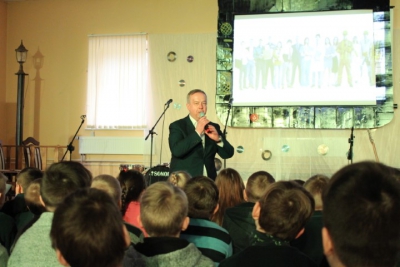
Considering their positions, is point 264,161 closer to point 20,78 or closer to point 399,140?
point 399,140

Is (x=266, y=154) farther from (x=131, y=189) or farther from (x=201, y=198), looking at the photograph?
(x=201, y=198)

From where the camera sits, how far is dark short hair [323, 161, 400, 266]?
38.0 inches

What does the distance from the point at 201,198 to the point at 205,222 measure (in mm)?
139

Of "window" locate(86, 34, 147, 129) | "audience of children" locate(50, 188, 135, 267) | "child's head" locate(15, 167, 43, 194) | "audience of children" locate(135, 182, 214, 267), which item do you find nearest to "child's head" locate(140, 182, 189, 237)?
"audience of children" locate(135, 182, 214, 267)

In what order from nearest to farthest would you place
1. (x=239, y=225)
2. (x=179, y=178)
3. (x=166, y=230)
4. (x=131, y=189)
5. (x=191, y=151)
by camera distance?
(x=166, y=230)
(x=239, y=225)
(x=131, y=189)
(x=179, y=178)
(x=191, y=151)

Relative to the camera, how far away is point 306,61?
26.2ft

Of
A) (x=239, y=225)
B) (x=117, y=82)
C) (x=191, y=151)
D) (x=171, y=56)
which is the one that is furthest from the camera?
(x=117, y=82)

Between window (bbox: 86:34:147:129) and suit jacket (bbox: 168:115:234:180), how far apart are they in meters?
4.73

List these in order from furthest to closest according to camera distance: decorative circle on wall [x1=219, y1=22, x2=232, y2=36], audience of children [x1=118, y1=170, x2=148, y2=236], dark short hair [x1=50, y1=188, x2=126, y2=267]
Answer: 1. decorative circle on wall [x1=219, y1=22, x2=232, y2=36]
2. audience of children [x1=118, y1=170, x2=148, y2=236]
3. dark short hair [x1=50, y1=188, x2=126, y2=267]

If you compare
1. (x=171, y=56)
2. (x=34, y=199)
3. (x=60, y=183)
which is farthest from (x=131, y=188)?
(x=171, y=56)

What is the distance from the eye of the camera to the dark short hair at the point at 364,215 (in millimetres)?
966

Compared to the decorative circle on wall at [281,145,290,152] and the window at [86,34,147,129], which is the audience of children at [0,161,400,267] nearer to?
the decorative circle on wall at [281,145,290,152]

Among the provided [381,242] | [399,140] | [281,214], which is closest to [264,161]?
[399,140]

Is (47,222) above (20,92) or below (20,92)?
below
